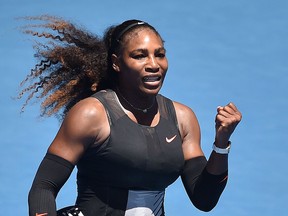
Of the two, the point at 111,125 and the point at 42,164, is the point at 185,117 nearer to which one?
the point at 111,125

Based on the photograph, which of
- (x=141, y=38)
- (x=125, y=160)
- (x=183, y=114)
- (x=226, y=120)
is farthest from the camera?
(x=183, y=114)

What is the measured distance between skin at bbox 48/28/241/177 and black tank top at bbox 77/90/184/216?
7 centimetres

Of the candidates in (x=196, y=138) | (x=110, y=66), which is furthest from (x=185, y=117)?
(x=110, y=66)

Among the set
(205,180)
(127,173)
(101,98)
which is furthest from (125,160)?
(205,180)

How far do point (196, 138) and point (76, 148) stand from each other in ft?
3.19

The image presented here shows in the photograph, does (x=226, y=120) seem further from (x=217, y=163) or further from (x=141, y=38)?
(x=141, y=38)

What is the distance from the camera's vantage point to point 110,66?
23.9ft

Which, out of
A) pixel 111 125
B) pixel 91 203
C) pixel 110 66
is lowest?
pixel 91 203

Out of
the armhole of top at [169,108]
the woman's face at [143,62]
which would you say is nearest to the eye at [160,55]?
the woman's face at [143,62]

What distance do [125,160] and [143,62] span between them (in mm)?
646

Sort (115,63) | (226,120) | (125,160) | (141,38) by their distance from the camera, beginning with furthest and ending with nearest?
(115,63) → (141,38) → (125,160) → (226,120)

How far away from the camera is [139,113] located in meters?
7.07

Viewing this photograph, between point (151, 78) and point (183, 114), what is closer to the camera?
point (151, 78)

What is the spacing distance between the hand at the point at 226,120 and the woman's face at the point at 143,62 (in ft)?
1.60
